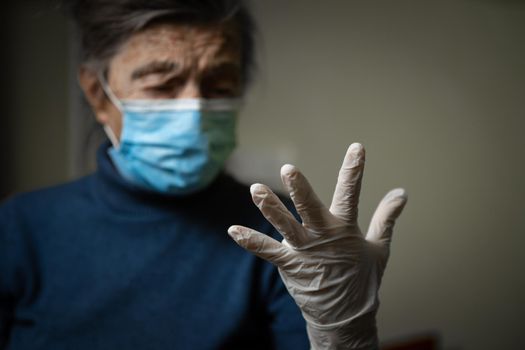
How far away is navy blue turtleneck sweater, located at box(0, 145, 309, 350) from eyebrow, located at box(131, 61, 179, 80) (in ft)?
0.75

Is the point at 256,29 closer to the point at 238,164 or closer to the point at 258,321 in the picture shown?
the point at 238,164

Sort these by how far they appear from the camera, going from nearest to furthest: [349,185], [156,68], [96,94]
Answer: [349,185], [156,68], [96,94]

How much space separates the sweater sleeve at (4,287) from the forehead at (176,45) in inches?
16.5

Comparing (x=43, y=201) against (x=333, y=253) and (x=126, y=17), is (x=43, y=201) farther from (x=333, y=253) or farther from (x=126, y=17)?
(x=333, y=253)

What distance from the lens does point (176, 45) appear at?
0.83m

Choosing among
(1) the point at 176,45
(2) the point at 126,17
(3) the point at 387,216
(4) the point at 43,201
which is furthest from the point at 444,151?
(4) the point at 43,201

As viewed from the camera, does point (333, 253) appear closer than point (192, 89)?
Yes

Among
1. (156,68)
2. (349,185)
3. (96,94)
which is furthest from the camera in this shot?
(96,94)

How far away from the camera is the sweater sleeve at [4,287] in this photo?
91cm

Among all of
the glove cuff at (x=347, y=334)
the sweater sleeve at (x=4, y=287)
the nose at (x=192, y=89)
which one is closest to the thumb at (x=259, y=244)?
the glove cuff at (x=347, y=334)

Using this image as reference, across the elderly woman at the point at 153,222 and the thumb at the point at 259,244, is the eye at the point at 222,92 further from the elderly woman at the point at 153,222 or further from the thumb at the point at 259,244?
the thumb at the point at 259,244

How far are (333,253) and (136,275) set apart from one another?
0.45 m

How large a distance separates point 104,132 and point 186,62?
0.34 m

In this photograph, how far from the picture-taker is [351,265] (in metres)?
0.61
